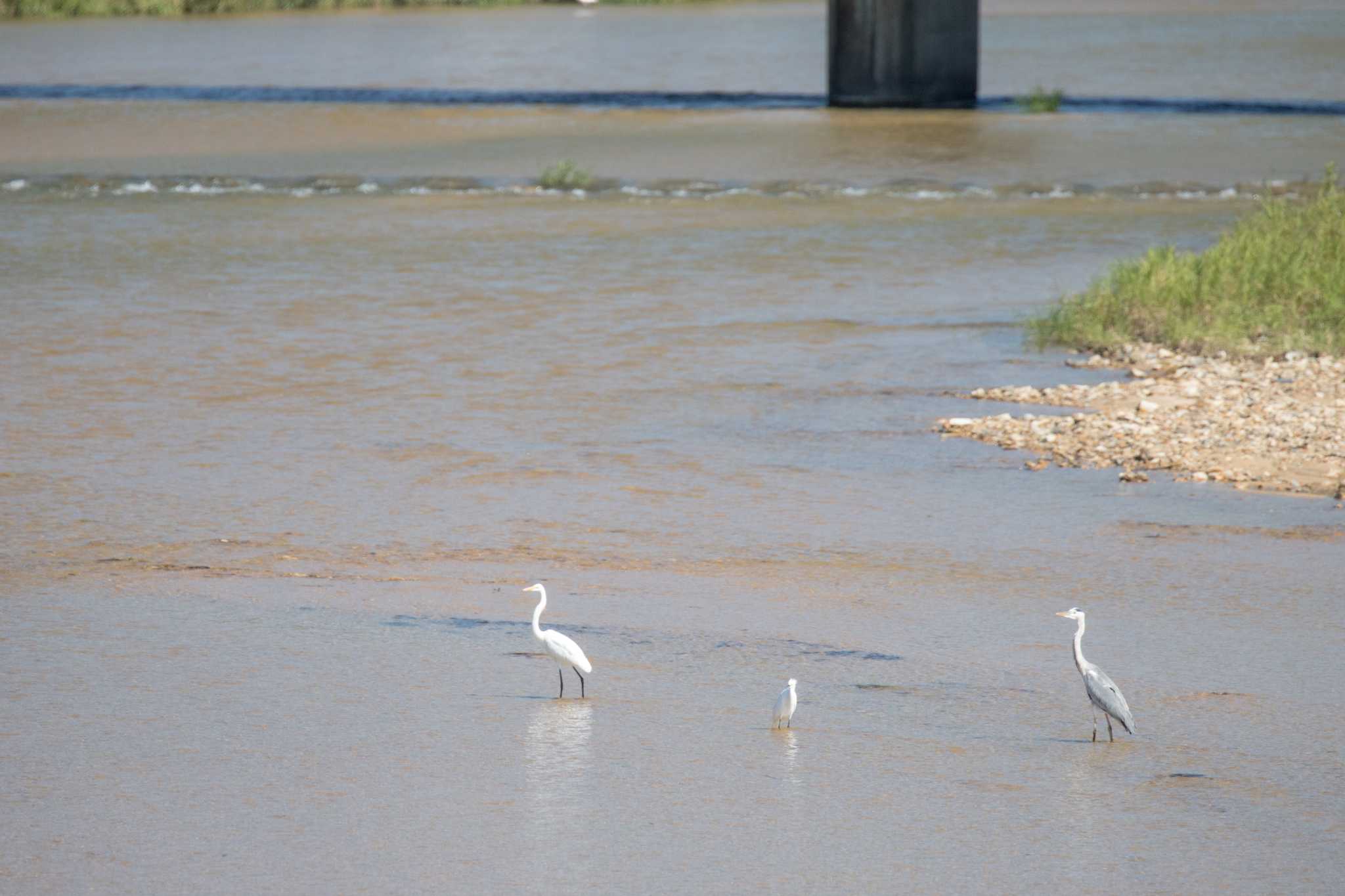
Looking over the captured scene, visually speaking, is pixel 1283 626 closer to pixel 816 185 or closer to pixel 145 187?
pixel 816 185

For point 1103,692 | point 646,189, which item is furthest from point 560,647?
point 646,189

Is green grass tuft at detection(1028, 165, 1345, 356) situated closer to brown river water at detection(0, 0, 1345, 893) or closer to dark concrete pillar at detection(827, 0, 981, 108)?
brown river water at detection(0, 0, 1345, 893)

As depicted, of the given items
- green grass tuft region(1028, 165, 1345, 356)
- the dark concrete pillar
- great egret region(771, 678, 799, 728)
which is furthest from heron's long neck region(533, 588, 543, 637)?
the dark concrete pillar

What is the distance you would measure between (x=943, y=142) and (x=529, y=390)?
14129 millimetres

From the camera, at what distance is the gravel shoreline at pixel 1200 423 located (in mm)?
9719

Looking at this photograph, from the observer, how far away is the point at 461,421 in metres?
11.0

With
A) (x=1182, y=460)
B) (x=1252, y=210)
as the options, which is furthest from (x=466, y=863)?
Result: (x=1252, y=210)

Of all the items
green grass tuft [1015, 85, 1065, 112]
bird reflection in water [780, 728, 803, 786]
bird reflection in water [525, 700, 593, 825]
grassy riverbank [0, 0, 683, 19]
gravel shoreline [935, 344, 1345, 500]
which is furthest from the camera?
grassy riverbank [0, 0, 683, 19]

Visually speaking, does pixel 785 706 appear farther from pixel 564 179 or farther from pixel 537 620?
pixel 564 179

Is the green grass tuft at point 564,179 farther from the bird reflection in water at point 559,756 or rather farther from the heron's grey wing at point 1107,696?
the heron's grey wing at point 1107,696

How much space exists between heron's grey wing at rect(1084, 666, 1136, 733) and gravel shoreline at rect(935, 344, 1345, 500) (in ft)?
11.6

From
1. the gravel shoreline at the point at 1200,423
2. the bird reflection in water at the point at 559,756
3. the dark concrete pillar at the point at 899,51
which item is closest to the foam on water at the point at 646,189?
the dark concrete pillar at the point at 899,51

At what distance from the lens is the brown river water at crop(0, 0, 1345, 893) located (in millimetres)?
5707

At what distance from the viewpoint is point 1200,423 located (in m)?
10.4
